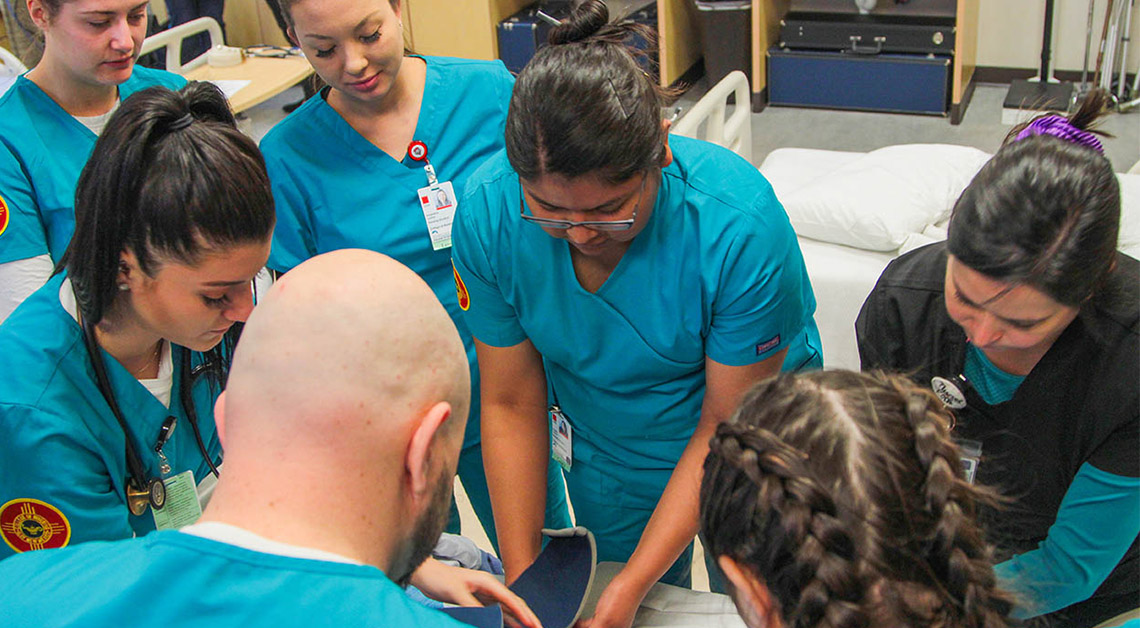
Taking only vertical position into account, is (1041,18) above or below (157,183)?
below

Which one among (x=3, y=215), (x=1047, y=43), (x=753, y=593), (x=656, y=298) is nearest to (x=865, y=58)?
(x=1047, y=43)

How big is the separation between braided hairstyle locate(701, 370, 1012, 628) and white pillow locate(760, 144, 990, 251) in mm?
1622

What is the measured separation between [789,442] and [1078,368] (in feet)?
2.09

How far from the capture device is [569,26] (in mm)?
1342

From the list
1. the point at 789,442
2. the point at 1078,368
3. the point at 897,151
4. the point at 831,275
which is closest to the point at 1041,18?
the point at 897,151

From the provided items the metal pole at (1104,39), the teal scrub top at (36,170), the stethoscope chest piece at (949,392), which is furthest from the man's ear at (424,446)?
the metal pole at (1104,39)

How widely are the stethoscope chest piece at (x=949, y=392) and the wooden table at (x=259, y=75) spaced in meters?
3.03

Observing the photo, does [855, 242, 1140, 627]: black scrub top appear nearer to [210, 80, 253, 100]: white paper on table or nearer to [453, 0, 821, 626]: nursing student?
[453, 0, 821, 626]: nursing student

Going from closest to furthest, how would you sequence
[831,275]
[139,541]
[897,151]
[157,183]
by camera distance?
[139,541], [157,183], [831,275], [897,151]

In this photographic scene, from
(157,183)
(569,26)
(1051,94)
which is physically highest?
(569,26)

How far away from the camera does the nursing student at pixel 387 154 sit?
1.75 m

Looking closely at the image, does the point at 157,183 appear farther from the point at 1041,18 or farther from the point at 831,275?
the point at 1041,18

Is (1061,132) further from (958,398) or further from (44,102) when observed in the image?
(44,102)

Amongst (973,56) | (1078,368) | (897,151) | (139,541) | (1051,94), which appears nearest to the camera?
(139,541)
